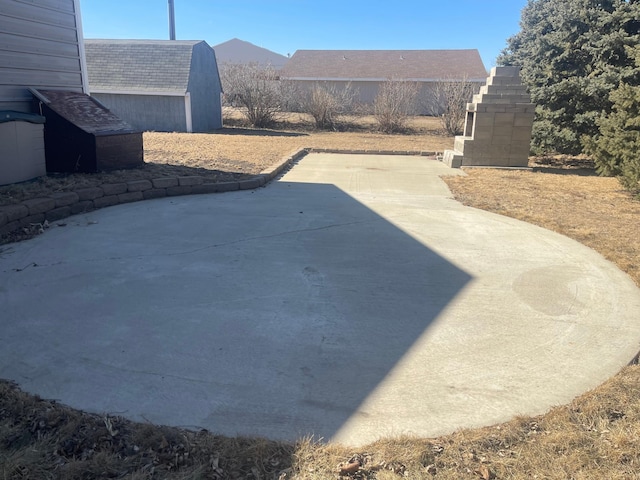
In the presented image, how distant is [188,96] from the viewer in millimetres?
21547

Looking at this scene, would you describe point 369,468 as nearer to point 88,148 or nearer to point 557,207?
point 557,207

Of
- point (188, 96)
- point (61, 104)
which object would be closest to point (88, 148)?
point (61, 104)

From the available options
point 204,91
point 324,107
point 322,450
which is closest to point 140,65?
point 204,91

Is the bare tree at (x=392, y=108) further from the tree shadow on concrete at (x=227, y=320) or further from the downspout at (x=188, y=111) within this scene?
the tree shadow on concrete at (x=227, y=320)

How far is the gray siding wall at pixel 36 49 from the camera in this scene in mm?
8023

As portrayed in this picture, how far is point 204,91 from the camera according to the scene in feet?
77.2

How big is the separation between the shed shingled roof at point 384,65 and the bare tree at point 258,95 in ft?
27.7

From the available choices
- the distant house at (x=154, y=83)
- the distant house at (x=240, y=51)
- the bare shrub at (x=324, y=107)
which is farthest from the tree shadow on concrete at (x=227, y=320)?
the distant house at (x=240, y=51)

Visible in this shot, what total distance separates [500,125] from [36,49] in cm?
1023

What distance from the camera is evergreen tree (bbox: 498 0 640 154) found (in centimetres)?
1192

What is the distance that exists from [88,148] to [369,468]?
7.82m

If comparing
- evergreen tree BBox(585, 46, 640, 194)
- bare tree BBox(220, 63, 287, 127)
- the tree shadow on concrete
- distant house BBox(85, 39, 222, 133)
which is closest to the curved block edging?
the tree shadow on concrete

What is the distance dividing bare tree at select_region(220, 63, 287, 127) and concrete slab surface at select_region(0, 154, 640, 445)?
19.3m

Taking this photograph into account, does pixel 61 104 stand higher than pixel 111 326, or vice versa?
pixel 61 104
